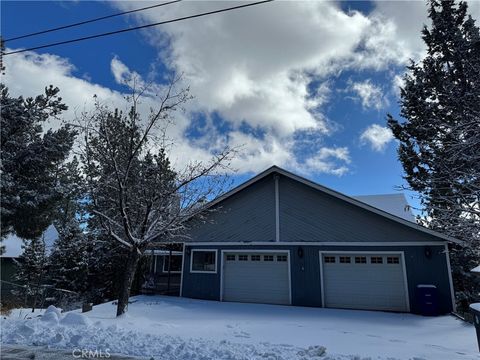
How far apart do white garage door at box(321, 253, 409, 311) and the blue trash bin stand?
2.26ft

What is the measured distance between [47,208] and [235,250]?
829 centimetres

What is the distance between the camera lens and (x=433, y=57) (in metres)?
16.5

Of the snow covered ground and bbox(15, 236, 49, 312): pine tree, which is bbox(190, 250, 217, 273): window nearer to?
the snow covered ground

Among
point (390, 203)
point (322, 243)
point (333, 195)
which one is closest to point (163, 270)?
point (322, 243)

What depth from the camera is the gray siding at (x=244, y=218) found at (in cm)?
1441

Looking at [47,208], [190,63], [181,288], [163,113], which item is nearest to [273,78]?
[190,63]

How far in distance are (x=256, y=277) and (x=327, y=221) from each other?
3786 millimetres

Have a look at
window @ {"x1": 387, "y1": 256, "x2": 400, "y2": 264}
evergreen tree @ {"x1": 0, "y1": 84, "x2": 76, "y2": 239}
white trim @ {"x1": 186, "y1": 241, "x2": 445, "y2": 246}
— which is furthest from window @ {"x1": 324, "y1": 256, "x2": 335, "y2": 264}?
evergreen tree @ {"x1": 0, "y1": 84, "x2": 76, "y2": 239}

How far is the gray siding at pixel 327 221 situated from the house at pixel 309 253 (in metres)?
0.04

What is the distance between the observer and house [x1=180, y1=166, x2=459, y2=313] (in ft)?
39.7

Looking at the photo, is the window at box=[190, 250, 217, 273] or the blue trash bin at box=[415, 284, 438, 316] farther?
the window at box=[190, 250, 217, 273]

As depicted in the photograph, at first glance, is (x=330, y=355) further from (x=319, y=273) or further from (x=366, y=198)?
(x=366, y=198)

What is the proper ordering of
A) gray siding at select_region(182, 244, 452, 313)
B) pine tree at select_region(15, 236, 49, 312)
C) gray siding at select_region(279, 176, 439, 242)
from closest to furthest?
gray siding at select_region(182, 244, 452, 313) < gray siding at select_region(279, 176, 439, 242) < pine tree at select_region(15, 236, 49, 312)

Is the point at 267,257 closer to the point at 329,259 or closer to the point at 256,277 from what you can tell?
the point at 256,277
